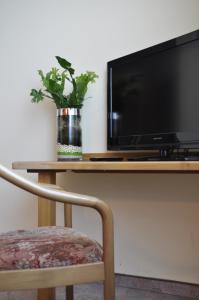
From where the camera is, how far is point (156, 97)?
135 centimetres

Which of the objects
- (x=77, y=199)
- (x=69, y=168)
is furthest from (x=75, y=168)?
(x=77, y=199)

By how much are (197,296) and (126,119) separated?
93 cm

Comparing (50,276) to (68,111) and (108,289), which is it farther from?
(68,111)

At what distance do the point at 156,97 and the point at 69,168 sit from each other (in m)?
0.53

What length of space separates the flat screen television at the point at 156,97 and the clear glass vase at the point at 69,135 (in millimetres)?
171

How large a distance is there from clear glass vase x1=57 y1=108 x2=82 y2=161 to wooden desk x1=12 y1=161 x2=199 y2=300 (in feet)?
0.84

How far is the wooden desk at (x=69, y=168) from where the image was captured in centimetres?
93

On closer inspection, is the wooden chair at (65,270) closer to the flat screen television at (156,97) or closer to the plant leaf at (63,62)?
the flat screen television at (156,97)

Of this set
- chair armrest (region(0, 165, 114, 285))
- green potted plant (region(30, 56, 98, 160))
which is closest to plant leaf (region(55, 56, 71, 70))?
green potted plant (region(30, 56, 98, 160))

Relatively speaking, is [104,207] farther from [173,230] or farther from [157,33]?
[157,33]

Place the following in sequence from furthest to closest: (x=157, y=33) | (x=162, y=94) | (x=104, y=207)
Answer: (x=157, y=33) < (x=162, y=94) < (x=104, y=207)

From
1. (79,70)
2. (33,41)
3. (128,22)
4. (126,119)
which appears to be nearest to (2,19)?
(33,41)

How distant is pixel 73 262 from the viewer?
82cm

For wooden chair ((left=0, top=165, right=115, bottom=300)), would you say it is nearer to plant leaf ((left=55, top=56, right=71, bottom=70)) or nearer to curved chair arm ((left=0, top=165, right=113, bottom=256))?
curved chair arm ((left=0, top=165, right=113, bottom=256))
